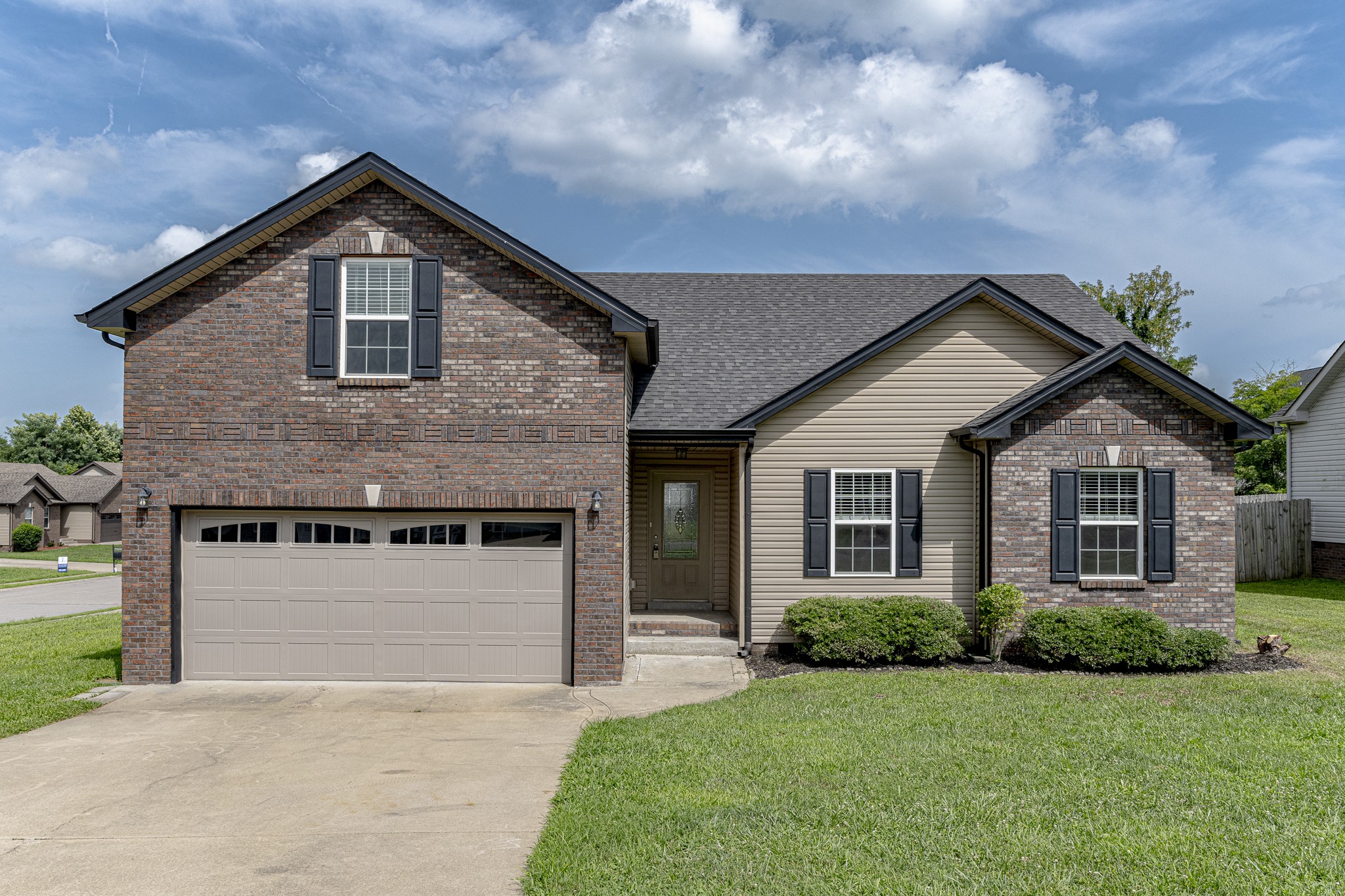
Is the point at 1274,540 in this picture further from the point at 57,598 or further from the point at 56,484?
the point at 56,484

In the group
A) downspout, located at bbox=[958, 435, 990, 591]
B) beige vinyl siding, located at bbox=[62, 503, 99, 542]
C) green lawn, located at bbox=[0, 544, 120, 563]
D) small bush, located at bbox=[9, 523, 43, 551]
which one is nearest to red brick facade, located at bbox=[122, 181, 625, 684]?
downspout, located at bbox=[958, 435, 990, 591]

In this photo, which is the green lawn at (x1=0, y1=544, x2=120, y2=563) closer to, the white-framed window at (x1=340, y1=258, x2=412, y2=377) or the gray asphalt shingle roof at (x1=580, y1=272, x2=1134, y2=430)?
the gray asphalt shingle roof at (x1=580, y1=272, x2=1134, y2=430)

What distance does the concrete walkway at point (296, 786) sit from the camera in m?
5.13

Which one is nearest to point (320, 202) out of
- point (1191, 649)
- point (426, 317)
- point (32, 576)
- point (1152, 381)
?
point (426, 317)

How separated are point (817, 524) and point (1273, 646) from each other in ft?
20.9

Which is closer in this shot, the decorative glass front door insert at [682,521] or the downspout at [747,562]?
the downspout at [747,562]

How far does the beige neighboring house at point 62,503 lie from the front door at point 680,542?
41.2m

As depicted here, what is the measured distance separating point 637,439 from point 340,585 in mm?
4442

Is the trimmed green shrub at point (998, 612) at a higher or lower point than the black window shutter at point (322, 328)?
lower

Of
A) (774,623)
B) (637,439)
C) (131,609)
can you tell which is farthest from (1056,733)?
(131,609)

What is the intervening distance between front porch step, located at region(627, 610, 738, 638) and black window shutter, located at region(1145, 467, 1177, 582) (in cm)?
584

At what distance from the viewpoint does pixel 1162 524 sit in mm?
11195

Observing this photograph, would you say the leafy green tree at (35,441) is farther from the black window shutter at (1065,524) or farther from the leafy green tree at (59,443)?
the black window shutter at (1065,524)

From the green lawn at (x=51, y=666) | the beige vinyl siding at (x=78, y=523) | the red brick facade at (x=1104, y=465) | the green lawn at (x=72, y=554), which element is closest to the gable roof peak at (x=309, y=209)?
the green lawn at (x=51, y=666)
